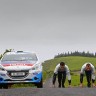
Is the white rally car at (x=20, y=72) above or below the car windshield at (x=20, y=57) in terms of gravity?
below

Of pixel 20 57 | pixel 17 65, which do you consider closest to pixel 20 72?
pixel 17 65

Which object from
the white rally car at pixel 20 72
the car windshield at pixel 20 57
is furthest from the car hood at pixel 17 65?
the car windshield at pixel 20 57

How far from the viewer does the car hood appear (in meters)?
22.5

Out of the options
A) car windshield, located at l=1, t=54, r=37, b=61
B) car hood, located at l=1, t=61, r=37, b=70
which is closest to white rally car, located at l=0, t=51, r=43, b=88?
car hood, located at l=1, t=61, r=37, b=70

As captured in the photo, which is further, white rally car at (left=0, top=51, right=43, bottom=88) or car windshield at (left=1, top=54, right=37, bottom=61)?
car windshield at (left=1, top=54, right=37, bottom=61)

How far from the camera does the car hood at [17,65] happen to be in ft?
73.7

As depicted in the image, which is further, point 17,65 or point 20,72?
point 17,65

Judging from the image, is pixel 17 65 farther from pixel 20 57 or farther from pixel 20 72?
pixel 20 57

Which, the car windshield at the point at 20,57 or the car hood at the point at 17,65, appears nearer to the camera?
the car hood at the point at 17,65

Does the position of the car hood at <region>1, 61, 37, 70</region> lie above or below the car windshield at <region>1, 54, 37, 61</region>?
below

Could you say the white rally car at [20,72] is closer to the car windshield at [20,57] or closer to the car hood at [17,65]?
the car hood at [17,65]

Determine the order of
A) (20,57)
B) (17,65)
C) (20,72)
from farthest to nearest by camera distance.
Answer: (20,57) → (17,65) → (20,72)

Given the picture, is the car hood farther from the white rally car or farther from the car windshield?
the car windshield

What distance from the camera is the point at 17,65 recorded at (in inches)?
894
